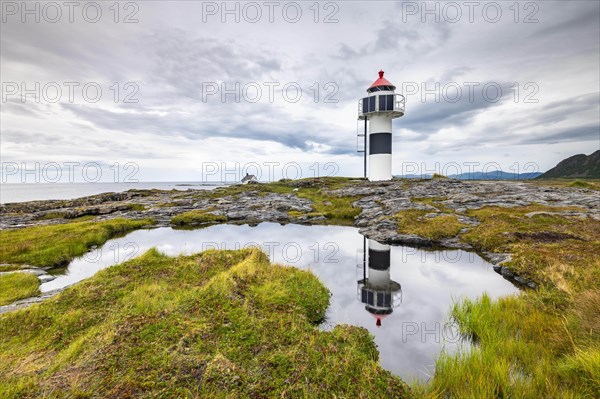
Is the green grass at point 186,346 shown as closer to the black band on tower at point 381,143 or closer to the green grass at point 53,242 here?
the green grass at point 53,242

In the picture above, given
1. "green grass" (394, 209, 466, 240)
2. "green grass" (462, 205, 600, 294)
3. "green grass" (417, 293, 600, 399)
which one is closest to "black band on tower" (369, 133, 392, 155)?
"green grass" (394, 209, 466, 240)

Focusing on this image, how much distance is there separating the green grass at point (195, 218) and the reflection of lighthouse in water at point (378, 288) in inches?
1083

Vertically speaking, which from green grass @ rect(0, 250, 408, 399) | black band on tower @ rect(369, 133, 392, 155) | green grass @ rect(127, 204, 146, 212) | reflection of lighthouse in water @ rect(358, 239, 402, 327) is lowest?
reflection of lighthouse in water @ rect(358, 239, 402, 327)

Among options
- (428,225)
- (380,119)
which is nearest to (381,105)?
(380,119)

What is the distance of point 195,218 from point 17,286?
27134 millimetres

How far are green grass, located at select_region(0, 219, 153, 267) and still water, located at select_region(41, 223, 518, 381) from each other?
1.55m

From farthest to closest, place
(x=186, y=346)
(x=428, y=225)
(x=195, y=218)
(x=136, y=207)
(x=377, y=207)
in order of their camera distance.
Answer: (x=136, y=207) < (x=195, y=218) < (x=377, y=207) < (x=428, y=225) < (x=186, y=346)

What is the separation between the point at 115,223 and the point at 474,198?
5049 centimetres

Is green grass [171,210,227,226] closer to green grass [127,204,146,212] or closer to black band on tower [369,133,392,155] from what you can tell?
green grass [127,204,146,212]

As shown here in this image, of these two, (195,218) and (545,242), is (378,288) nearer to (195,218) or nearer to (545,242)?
(545,242)

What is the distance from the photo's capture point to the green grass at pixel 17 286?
15.0 meters

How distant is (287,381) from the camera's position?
24.2 feet

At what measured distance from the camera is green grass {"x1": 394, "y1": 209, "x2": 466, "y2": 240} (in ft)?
91.7

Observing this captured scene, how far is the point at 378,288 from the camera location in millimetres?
17094
